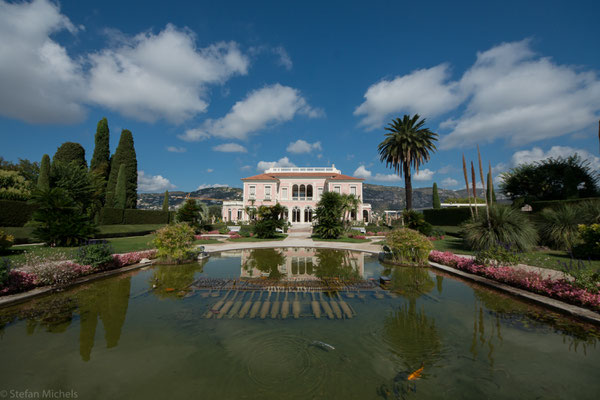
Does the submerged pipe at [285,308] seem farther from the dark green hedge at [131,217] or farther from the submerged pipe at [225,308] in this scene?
the dark green hedge at [131,217]

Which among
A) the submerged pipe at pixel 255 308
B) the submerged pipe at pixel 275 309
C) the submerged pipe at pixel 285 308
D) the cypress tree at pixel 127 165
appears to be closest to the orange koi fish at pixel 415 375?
the submerged pipe at pixel 285 308

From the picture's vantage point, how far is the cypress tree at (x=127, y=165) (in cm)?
2972

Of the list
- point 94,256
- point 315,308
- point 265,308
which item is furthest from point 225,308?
point 94,256

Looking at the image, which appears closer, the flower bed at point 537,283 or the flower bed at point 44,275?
the flower bed at point 537,283

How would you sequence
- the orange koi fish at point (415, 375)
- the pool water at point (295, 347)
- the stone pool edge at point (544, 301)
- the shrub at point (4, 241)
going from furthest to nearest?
the shrub at point (4, 241), the stone pool edge at point (544, 301), the orange koi fish at point (415, 375), the pool water at point (295, 347)

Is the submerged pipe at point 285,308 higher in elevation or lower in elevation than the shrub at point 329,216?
lower

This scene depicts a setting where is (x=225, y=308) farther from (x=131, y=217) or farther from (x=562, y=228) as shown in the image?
(x=131, y=217)

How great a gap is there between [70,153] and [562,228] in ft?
150

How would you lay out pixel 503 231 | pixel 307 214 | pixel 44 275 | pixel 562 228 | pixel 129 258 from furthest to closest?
pixel 307 214 → pixel 562 228 → pixel 503 231 → pixel 129 258 → pixel 44 275

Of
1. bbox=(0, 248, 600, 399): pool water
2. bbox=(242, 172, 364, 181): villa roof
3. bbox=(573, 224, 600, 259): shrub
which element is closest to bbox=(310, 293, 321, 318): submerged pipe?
bbox=(0, 248, 600, 399): pool water

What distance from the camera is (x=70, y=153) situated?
1185 inches

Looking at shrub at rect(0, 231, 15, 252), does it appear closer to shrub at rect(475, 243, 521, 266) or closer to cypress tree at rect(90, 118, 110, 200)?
shrub at rect(475, 243, 521, 266)

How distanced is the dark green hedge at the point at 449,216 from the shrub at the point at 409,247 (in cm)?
1617

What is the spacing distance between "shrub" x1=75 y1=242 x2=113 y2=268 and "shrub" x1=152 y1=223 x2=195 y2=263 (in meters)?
1.81
